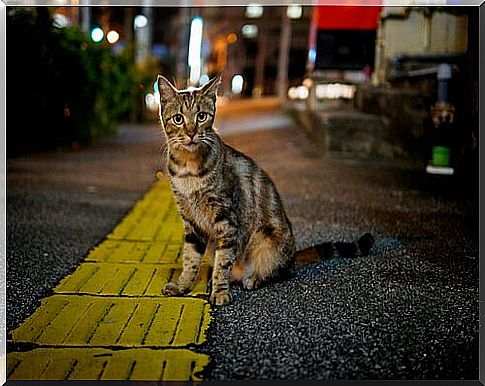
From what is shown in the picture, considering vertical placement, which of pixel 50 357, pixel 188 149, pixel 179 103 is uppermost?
pixel 179 103

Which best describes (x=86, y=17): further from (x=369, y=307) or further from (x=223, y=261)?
(x=369, y=307)

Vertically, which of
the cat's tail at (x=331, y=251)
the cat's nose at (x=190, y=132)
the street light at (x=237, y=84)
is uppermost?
the street light at (x=237, y=84)

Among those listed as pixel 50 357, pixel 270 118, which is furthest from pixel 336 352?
pixel 270 118

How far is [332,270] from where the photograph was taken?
3.97m

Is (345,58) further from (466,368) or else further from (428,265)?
(466,368)

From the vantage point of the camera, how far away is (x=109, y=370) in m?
2.55

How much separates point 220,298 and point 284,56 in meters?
19.8

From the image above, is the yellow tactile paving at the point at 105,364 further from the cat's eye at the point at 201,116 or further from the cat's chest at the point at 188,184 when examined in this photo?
the cat's eye at the point at 201,116

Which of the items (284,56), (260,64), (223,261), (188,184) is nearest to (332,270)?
(223,261)

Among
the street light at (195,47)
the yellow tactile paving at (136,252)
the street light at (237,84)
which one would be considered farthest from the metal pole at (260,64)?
the yellow tactile paving at (136,252)

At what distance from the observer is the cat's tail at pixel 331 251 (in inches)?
160

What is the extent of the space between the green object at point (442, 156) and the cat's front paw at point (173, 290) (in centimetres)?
469

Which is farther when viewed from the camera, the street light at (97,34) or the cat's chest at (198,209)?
the street light at (97,34)

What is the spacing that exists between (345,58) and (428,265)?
880 cm
